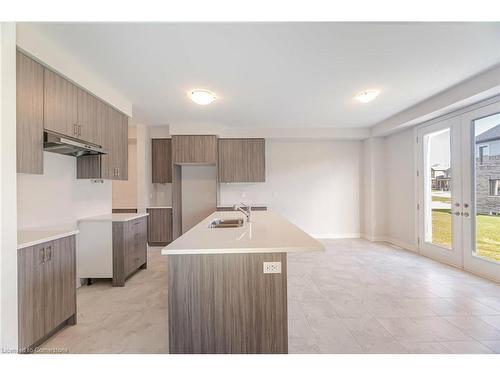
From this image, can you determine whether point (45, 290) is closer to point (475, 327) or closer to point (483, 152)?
point (475, 327)

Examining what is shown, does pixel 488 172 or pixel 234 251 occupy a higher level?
pixel 488 172

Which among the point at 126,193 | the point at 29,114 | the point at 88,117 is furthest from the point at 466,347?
the point at 126,193

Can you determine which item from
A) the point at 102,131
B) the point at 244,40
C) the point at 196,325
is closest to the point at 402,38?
the point at 244,40

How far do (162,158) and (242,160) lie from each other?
1849mm

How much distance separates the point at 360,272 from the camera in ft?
11.3

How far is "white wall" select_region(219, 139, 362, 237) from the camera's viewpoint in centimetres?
570

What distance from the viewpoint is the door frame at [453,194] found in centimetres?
352

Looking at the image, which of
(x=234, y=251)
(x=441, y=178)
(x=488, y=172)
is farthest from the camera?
(x=441, y=178)

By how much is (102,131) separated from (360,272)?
13.7 ft

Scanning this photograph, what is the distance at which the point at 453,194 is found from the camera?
11.8 feet

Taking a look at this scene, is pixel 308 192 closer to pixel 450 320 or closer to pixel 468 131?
pixel 468 131

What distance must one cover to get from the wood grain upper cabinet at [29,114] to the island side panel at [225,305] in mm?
1605

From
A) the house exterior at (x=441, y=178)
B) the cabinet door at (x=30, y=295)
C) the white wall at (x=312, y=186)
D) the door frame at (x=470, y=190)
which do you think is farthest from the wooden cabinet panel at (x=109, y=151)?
the house exterior at (x=441, y=178)

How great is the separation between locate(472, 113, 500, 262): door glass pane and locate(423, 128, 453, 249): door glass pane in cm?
46
